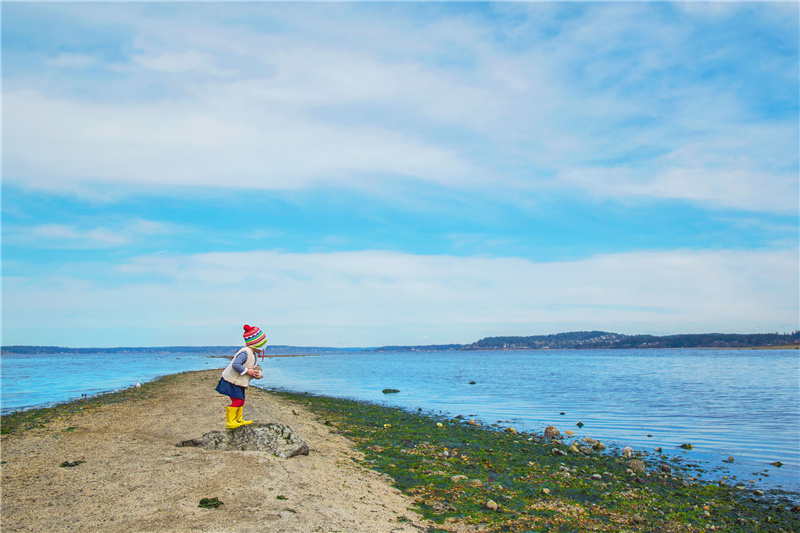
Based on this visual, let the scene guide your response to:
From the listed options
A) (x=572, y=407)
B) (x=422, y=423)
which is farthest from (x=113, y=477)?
(x=572, y=407)

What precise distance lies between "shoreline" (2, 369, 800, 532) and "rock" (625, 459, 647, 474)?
20 centimetres

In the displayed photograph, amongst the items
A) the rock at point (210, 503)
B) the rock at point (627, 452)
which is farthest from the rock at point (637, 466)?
the rock at point (210, 503)

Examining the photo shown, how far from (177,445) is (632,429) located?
20.1m

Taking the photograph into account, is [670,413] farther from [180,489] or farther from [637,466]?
[180,489]

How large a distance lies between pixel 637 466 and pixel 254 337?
12.4 m

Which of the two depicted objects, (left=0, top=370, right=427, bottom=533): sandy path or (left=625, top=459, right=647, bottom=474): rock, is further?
(left=625, top=459, right=647, bottom=474): rock

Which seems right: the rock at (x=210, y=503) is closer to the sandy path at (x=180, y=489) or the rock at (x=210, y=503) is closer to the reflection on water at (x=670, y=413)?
the sandy path at (x=180, y=489)

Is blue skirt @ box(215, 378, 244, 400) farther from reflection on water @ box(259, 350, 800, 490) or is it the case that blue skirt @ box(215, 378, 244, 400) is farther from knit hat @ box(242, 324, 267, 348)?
reflection on water @ box(259, 350, 800, 490)

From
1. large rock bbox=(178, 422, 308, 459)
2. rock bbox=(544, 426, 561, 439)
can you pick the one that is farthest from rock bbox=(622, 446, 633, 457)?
large rock bbox=(178, 422, 308, 459)

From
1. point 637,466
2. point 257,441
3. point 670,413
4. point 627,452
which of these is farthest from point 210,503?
point 670,413

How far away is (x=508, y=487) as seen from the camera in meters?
12.0

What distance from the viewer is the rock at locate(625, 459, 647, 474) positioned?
1433cm

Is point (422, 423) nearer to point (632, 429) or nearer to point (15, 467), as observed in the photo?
point (632, 429)

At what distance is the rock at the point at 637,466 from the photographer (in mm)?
14329
